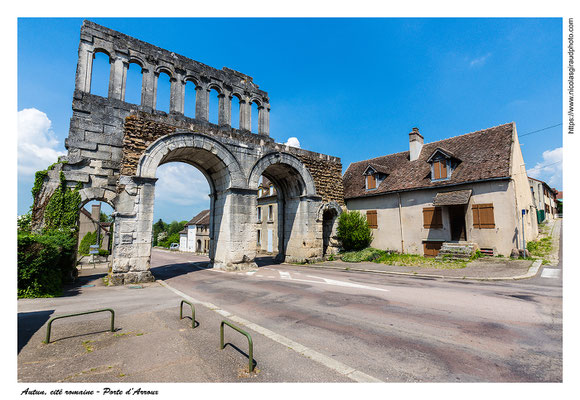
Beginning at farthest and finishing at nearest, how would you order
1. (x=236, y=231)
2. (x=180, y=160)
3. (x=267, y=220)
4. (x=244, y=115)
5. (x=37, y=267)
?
(x=267, y=220), (x=244, y=115), (x=180, y=160), (x=236, y=231), (x=37, y=267)

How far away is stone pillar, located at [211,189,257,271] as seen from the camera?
12.9 m

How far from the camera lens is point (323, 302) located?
6.67 metres

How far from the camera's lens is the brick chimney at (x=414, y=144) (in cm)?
1866

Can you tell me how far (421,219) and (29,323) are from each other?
55.6 feet

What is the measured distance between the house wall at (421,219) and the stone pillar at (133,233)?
45.5 ft

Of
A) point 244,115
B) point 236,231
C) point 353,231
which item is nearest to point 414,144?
point 353,231

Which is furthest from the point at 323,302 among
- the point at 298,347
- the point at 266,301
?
the point at 298,347

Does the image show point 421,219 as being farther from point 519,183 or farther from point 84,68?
point 84,68

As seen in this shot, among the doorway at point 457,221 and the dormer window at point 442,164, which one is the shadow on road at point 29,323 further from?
the dormer window at point 442,164

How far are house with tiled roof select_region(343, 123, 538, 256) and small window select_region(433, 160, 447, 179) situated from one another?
0.13 feet

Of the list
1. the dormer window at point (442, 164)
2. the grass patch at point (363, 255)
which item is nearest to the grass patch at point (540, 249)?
the dormer window at point (442, 164)

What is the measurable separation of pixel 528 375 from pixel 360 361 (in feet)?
6.63

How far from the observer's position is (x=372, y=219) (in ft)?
59.5

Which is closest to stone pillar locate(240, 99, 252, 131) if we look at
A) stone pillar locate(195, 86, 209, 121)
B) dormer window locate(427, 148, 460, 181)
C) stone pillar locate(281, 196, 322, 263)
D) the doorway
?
stone pillar locate(195, 86, 209, 121)
